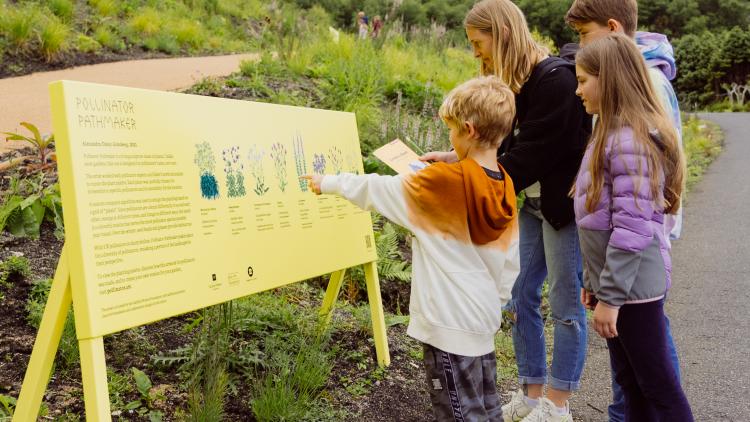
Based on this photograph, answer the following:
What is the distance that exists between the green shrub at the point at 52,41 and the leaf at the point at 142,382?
7.82 m

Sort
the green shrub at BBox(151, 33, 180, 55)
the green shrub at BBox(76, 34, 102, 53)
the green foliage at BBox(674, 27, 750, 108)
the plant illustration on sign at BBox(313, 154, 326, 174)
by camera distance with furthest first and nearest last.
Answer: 1. the green foliage at BBox(674, 27, 750, 108)
2. the green shrub at BBox(151, 33, 180, 55)
3. the green shrub at BBox(76, 34, 102, 53)
4. the plant illustration on sign at BBox(313, 154, 326, 174)

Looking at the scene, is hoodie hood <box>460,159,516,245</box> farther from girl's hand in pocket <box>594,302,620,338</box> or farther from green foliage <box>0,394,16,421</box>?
green foliage <box>0,394,16,421</box>

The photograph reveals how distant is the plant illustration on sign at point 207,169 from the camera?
8.82 ft

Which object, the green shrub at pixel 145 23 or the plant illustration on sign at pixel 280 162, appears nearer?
the plant illustration on sign at pixel 280 162

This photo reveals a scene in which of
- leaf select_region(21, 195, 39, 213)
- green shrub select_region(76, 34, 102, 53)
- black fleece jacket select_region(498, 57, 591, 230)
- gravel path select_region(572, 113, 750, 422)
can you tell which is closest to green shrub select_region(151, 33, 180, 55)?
green shrub select_region(76, 34, 102, 53)

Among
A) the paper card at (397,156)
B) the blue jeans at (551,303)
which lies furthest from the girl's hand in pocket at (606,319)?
the paper card at (397,156)

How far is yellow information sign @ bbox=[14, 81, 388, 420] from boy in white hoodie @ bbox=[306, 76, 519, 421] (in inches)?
20.3

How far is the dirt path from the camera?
700cm

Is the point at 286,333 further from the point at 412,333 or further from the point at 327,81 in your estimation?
the point at 327,81

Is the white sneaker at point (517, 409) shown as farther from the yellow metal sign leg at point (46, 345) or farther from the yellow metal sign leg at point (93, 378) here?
the yellow metal sign leg at point (46, 345)

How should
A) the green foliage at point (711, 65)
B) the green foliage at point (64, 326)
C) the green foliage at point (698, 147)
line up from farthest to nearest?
1. the green foliage at point (711, 65)
2. the green foliage at point (698, 147)
3. the green foliage at point (64, 326)

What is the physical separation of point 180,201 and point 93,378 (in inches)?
27.7

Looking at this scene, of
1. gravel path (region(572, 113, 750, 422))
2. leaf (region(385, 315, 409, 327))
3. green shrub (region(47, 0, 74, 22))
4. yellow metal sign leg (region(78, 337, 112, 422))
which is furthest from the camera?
green shrub (region(47, 0, 74, 22))

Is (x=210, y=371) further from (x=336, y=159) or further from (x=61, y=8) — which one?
(x=61, y=8)
